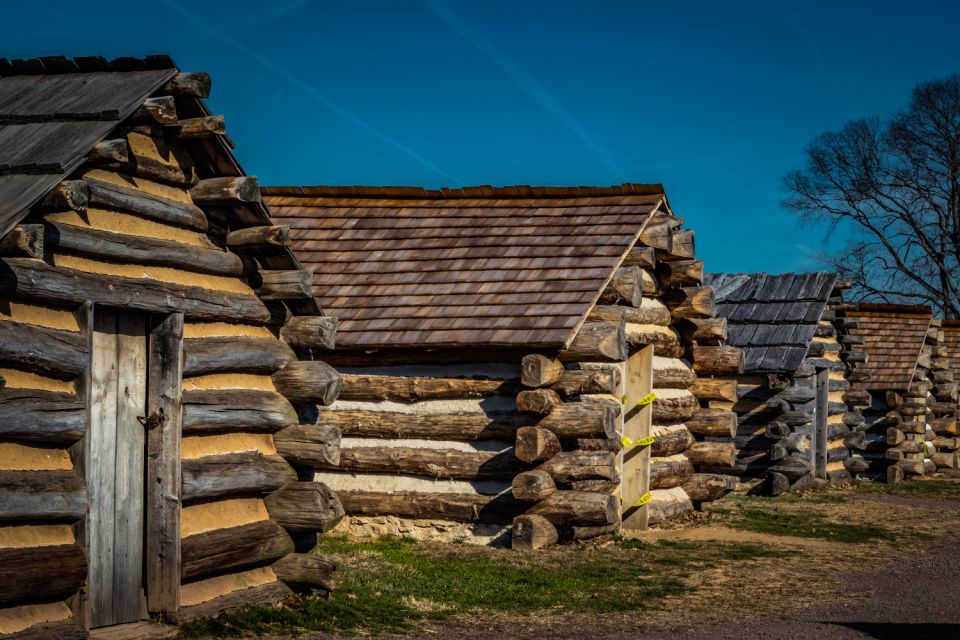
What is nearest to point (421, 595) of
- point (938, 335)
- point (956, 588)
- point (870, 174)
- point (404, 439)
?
point (404, 439)

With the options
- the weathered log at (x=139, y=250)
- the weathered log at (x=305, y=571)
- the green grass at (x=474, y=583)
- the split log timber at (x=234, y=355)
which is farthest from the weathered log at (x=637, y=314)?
the weathered log at (x=139, y=250)

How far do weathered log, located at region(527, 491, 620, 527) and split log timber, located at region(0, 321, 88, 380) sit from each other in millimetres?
6498

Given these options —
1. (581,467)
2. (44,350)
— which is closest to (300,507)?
(44,350)

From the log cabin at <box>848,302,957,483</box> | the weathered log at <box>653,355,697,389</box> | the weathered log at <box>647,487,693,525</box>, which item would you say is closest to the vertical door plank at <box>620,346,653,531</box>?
the weathered log at <box>647,487,693,525</box>

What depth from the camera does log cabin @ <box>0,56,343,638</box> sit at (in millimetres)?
6867

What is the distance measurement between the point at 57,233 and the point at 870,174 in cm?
3663

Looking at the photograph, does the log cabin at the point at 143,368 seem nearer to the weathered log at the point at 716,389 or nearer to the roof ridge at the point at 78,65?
the roof ridge at the point at 78,65

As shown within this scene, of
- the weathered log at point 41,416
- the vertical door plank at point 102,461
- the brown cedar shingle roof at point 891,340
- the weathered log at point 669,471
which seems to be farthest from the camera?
the brown cedar shingle roof at point 891,340

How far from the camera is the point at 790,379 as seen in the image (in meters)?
20.6

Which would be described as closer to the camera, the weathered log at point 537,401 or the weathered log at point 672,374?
the weathered log at point 537,401

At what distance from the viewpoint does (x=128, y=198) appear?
8000 millimetres

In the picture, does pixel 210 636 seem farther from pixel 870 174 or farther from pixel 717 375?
pixel 870 174

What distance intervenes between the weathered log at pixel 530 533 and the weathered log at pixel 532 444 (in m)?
0.63

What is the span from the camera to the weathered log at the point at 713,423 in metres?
16.9
